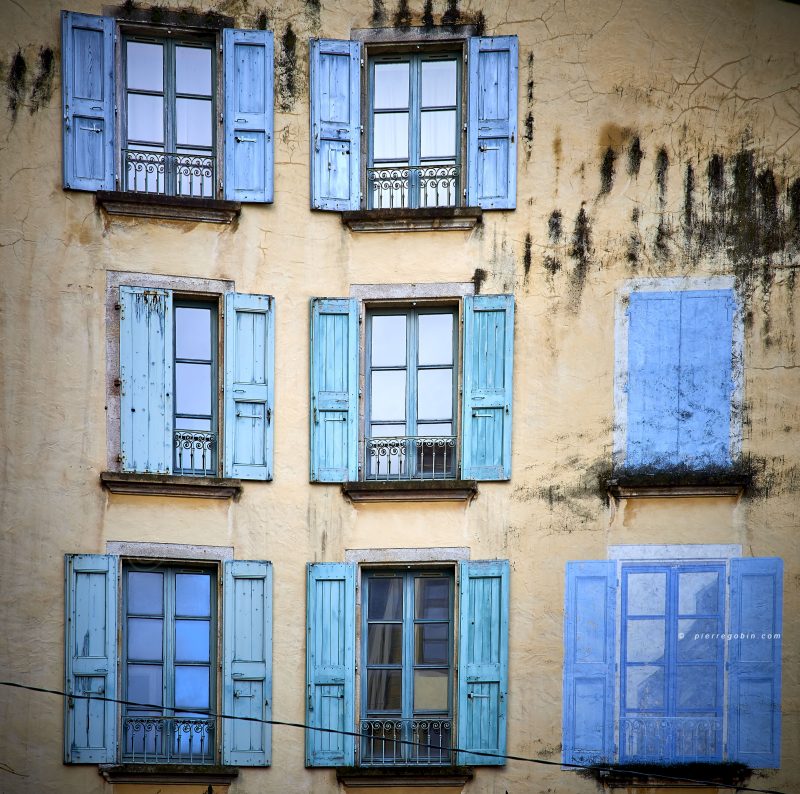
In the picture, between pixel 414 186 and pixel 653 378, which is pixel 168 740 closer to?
pixel 653 378

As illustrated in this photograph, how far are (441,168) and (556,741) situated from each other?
5.14 metres

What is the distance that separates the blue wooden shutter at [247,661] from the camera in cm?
1151

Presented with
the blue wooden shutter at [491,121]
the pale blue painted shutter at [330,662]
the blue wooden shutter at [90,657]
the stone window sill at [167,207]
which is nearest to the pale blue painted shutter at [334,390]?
the pale blue painted shutter at [330,662]

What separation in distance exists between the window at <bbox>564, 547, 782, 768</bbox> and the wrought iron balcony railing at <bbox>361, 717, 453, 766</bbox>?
1.07 meters

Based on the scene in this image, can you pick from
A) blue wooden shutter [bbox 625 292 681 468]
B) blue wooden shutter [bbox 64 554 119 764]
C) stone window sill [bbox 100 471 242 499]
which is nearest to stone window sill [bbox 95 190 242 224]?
stone window sill [bbox 100 471 242 499]

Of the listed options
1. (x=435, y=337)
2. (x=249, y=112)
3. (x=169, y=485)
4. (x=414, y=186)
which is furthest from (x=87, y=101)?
(x=435, y=337)

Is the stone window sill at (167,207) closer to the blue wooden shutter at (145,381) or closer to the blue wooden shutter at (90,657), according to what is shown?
the blue wooden shutter at (145,381)

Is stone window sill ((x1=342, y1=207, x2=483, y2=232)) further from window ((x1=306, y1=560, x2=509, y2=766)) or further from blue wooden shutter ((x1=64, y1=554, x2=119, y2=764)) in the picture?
blue wooden shutter ((x1=64, y1=554, x2=119, y2=764))

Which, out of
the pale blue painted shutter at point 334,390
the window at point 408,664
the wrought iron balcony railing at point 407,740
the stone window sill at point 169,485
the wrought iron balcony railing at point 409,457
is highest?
the pale blue painted shutter at point 334,390

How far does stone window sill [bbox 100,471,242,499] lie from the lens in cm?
1147

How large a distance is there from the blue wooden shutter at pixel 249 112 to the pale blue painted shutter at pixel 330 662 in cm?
344

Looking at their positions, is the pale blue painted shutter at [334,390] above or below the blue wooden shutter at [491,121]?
below

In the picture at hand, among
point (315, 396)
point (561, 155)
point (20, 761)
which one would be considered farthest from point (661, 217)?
point (20, 761)

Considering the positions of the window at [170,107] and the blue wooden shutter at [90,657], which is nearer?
the blue wooden shutter at [90,657]
